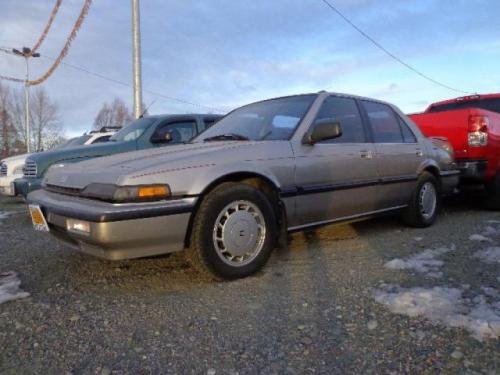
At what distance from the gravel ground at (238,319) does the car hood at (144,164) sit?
29.9 inches

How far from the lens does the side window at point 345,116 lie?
411 centimetres

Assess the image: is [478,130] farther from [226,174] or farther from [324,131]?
[226,174]

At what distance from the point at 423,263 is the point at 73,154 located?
15.3 ft

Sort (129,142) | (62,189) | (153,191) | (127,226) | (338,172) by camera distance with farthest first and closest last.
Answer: (129,142), (338,172), (62,189), (153,191), (127,226)

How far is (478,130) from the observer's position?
18.8 ft

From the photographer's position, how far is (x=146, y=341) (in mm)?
2297

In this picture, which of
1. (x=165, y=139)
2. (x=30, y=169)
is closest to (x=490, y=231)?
(x=165, y=139)

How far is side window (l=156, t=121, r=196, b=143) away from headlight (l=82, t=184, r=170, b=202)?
3.82 metres

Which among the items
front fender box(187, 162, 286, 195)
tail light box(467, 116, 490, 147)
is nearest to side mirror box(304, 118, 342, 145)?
front fender box(187, 162, 286, 195)

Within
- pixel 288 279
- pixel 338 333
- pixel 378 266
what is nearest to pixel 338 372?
pixel 338 333

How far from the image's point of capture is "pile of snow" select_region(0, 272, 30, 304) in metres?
2.94

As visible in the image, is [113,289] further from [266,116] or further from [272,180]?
[266,116]

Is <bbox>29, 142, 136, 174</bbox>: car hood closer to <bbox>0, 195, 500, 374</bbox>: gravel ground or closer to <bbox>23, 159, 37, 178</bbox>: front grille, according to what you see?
<bbox>23, 159, 37, 178</bbox>: front grille

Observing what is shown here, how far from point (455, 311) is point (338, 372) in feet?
3.12
